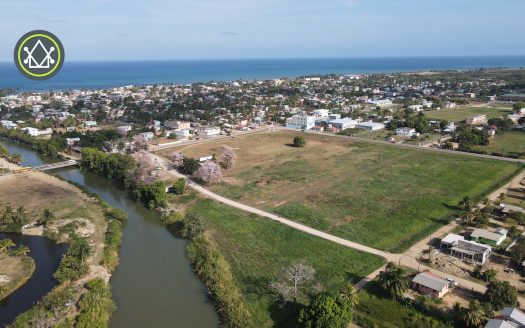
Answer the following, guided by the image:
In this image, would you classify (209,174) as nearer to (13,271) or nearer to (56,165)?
(13,271)

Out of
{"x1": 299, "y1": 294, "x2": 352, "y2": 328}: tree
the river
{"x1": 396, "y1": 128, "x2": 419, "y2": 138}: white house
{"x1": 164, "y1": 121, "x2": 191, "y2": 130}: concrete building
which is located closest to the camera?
{"x1": 299, "y1": 294, "x2": 352, "y2": 328}: tree

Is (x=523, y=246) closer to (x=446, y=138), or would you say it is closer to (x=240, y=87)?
(x=446, y=138)

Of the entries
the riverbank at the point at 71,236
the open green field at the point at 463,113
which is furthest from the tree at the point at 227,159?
the open green field at the point at 463,113

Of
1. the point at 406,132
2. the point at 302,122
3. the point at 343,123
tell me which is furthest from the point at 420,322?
the point at 302,122

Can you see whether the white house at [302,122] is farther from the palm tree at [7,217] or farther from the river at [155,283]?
the palm tree at [7,217]

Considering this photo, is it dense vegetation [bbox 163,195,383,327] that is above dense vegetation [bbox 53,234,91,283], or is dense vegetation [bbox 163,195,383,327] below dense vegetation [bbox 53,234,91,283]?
below

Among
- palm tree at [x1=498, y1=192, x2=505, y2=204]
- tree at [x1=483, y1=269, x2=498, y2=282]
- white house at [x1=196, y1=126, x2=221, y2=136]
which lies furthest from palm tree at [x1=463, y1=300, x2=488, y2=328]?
white house at [x1=196, y1=126, x2=221, y2=136]

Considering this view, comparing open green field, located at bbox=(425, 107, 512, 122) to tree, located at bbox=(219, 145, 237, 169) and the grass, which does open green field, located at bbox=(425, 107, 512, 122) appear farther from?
the grass
